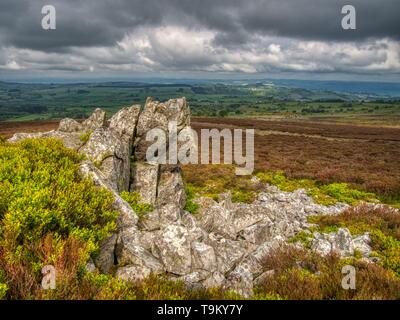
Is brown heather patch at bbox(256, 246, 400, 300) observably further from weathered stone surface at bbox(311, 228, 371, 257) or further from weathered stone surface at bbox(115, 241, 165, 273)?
weathered stone surface at bbox(115, 241, 165, 273)

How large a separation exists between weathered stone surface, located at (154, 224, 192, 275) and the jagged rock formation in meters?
0.03

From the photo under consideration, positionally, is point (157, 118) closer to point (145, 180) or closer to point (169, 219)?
point (145, 180)

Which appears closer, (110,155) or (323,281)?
(323,281)

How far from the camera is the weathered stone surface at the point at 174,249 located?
1021cm

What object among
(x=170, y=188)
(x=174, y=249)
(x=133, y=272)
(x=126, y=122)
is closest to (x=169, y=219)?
(x=174, y=249)

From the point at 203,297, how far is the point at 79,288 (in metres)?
2.47

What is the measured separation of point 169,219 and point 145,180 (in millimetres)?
3629

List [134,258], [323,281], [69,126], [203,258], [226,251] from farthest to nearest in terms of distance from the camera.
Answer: [69,126], [226,251], [203,258], [134,258], [323,281]

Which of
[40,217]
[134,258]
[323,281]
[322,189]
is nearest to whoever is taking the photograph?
[40,217]

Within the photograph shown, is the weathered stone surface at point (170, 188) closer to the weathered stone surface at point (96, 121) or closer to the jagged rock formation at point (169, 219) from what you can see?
the jagged rock formation at point (169, 219)

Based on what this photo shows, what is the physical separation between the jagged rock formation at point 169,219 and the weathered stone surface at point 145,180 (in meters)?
0.05

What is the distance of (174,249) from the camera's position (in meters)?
10.6

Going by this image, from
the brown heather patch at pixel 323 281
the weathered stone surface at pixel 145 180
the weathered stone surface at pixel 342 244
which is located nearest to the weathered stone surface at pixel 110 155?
the weathered stone surface at pixel 145 180
